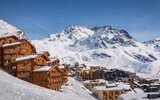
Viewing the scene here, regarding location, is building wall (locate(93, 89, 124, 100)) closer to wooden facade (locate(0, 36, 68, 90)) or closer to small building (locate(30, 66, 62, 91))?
wooden facade (locate(0, 36, 68, 90))

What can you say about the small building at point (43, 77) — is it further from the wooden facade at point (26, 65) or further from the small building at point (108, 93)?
the small building at point (108, 93)

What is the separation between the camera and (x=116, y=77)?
18438 cm

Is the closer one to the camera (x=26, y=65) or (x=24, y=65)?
(x=24, y=65)

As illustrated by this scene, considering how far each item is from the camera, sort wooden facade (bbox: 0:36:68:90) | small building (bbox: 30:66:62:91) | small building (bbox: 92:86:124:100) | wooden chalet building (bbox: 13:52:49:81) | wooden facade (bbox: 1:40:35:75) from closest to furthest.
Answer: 1. small building (bbox: 30:66:62:91)
2. wooden facade (bbox: 0:36:68:90)
3. wooden chalet building (bbox: 13:52:49:81)
4. wooden facade (bbox: 1:40:35:75)
5. small building (bbox: 92:86:124:100)

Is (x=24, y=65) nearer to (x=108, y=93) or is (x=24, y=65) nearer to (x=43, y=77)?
(x=43, y=77)

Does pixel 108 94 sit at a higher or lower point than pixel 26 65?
lower

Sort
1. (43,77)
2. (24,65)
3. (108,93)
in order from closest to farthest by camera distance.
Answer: (43,77) → (24,65) → (108,93)

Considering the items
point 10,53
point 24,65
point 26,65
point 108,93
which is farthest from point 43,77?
point 108,93

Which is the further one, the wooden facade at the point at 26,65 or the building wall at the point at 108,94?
the building wall at the point at 108,94

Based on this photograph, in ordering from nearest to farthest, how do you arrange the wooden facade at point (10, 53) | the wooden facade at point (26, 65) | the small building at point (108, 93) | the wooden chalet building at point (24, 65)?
the wooden facade at point (26, 65) → the wooden chalet building at point (24, 65) → the wooden facade at point (10, 53) → the small building at point (108, 93)

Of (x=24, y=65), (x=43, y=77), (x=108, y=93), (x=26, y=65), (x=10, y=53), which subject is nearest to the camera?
(x=43, y=77)

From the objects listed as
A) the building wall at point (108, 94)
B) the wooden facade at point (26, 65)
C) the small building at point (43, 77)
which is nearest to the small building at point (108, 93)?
the building wall at point (108, 94)

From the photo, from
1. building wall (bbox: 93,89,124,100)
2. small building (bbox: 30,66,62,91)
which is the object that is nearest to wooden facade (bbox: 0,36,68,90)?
small building (bbox: 30,66,62,91)

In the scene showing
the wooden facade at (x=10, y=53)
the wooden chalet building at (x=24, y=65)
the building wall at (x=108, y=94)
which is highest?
the wooden facade at (x=10, y=53)
